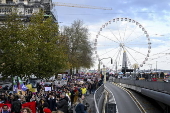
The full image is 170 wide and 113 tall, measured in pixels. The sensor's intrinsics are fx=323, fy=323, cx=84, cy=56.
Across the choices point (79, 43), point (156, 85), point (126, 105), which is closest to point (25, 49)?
point (126, 105)

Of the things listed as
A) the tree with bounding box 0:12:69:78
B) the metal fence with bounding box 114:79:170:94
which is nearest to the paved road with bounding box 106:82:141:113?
the metal fence with bounding box 114:79:170:94

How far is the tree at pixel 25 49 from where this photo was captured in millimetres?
32812

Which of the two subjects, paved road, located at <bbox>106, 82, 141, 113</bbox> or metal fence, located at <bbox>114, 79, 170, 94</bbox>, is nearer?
metal fence, located at <bbox>114, 79, 170, 94</bbox>

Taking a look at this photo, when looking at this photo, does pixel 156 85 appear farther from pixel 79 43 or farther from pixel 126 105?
pixel 79 43

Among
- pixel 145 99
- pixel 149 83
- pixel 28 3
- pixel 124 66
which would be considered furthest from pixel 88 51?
pixel 149 83

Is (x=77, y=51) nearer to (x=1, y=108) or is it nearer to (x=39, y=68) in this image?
(x=39, y=68)

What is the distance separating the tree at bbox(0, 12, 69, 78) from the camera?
32812mm

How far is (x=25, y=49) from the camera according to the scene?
1316 inches

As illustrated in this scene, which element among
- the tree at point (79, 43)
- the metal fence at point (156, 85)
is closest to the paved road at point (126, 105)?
the metal fence at point (156, 85)

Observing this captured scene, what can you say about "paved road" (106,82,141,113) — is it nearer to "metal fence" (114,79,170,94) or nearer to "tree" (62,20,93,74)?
"metal fence" (114,79,170,94)

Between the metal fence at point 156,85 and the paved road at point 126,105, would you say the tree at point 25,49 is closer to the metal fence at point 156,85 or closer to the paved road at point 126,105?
the paved road at point 126,105

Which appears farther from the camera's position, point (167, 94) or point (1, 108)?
point (167, 94)

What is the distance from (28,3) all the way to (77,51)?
1791 centimetres

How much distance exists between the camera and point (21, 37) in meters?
33.3
